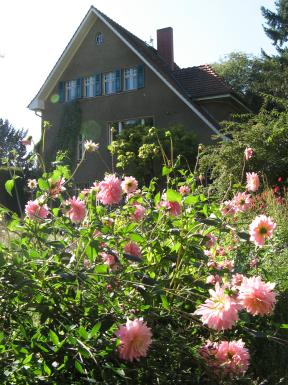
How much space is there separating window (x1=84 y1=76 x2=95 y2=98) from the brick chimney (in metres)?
3.60

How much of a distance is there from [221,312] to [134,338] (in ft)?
1.05

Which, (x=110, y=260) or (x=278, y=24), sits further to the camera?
(x=278, y=24)

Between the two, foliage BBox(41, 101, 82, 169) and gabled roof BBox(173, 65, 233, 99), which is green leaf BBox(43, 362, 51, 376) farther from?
foliage BBox(41, 101, 82, 169)

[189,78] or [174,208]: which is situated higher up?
[189,78]

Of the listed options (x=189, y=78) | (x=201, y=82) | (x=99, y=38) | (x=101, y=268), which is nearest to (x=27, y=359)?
(x=101, y=268)

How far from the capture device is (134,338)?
1764mm

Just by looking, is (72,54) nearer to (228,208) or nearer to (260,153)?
(260,153)

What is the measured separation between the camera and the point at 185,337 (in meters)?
2.22

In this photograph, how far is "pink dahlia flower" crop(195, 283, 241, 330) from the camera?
1.67 meters

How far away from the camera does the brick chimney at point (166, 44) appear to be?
75.5 feet

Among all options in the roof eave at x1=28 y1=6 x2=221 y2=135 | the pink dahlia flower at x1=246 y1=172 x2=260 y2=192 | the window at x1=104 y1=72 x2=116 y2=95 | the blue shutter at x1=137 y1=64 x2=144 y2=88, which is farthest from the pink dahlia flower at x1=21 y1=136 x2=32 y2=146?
the window at x1=104 y1=72 x2=116 y2=95

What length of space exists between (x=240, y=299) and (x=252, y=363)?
0.95 meters

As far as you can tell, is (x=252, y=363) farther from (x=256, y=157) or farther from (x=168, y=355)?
(x=256, y=157)

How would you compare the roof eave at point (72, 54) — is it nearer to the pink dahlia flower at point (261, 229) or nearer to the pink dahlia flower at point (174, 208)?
the pink dahlia flower at point (174, 208)
